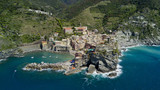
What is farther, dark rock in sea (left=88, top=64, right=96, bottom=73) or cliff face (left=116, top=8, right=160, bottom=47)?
cliff face (left=116, top=8, right=160, bottom=47)

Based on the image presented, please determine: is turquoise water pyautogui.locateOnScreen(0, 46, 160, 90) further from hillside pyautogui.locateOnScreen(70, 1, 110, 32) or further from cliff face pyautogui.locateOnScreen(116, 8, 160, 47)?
hillside pyautogui.locateOnScreen(70, 1, 110, 32)

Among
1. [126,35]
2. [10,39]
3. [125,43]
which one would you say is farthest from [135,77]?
[10,39]

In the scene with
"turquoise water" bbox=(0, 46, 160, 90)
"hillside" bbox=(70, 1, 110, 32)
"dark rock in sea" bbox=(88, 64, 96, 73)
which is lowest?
"turquoise water" bbox=(0, 46, 160, 90)

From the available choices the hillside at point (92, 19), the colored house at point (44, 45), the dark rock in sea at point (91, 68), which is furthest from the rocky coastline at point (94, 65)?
the hillside at point (92, 19)

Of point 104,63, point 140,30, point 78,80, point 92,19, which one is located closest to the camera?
point 78,80

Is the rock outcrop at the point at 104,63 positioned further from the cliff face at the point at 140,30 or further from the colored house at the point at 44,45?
the cliff face at the point at 140,30

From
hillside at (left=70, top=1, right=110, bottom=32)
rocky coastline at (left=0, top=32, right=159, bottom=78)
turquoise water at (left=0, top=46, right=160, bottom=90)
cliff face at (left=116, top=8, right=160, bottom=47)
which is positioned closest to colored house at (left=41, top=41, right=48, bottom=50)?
turquoise water at (left=0, top=46, right=160, bottom=90)

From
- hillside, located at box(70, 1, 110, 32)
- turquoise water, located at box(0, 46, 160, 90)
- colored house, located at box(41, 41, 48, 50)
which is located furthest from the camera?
hillside, located at box(70, 1, 110, 32)

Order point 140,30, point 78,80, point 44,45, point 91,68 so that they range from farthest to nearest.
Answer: point 140,30, point 44,45, point 91,68, point 78,80

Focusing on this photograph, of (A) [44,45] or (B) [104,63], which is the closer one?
(B) [104,63]

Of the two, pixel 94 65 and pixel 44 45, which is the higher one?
pixel 44 45

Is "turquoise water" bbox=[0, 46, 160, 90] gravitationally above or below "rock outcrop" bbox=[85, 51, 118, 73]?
Result: below

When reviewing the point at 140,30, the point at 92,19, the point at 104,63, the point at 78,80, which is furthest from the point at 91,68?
the point at 92,19

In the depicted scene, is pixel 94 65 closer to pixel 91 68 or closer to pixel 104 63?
pixel 91 68
